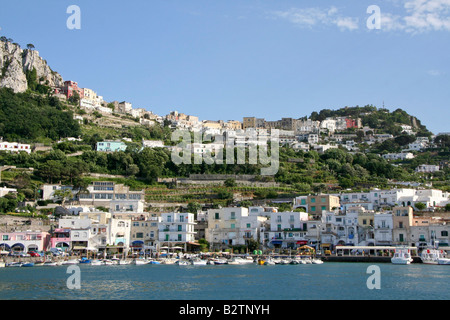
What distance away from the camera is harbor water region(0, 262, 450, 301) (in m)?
29.6

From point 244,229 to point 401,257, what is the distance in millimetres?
17497

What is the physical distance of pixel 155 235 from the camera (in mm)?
61875

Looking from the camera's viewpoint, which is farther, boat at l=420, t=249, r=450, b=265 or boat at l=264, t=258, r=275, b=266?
boat at l=264, t=258, r=275, b=266

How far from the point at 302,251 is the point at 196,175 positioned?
1132 inches

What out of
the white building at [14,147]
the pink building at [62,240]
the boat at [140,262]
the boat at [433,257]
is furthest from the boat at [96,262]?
the white building at [14,147]

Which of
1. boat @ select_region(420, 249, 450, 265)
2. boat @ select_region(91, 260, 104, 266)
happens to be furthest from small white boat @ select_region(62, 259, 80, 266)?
boat @ select_region(420, 249, 450, 265)

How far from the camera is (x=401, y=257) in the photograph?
169 ft

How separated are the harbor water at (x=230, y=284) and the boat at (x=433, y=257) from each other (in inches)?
264

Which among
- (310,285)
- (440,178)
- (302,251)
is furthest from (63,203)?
(440,178)

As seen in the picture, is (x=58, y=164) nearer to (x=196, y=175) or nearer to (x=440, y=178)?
(x=196, y=175)

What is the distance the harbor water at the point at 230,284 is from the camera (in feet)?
97.2

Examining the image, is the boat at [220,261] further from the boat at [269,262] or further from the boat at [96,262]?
the boat at [96,262]

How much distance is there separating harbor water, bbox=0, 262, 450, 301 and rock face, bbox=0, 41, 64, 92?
79.0m
